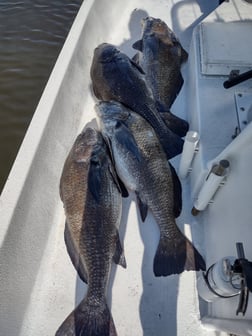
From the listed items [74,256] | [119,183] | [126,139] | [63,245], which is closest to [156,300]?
[74,256]

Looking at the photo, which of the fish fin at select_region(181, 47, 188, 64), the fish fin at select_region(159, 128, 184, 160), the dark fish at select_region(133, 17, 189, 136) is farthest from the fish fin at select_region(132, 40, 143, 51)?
the fish fin at select_region(159, 128, 184, 160)

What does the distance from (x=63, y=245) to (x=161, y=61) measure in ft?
6.81

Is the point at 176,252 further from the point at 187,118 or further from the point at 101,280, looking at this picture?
the point at 187,118

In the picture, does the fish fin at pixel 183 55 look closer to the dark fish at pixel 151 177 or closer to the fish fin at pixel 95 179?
the dark fish at pixel 151 177

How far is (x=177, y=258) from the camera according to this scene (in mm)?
2137

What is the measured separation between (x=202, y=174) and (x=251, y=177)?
0.55m

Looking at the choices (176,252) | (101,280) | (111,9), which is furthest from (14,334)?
(111,9)

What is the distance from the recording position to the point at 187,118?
2.97m

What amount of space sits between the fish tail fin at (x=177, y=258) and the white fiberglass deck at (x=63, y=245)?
0.25ft

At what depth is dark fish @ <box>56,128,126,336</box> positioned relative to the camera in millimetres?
1918

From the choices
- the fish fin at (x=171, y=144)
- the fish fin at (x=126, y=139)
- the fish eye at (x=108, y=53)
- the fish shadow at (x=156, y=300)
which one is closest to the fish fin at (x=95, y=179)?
the fish fin at (x=126, y=139)

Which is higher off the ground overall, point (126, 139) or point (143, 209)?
point (126, 139)

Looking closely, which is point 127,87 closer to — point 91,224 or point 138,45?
point 138,45

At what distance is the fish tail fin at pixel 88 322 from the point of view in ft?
6.14
